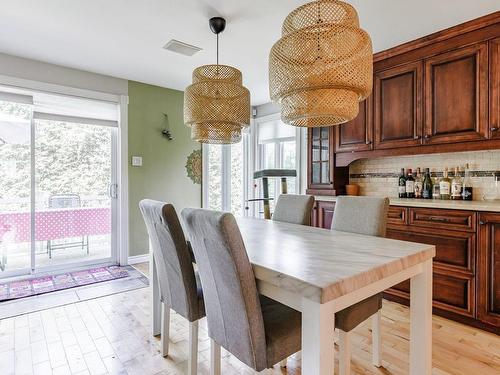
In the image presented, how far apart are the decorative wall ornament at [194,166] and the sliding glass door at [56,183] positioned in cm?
102

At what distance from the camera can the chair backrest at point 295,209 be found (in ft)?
7.93

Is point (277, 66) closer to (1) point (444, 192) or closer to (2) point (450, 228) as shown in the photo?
(2) point (450, 228)

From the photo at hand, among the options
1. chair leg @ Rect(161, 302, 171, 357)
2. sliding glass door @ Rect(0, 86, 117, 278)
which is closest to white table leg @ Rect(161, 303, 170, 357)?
chair leg @ Rect(161, 302, 171, 357)

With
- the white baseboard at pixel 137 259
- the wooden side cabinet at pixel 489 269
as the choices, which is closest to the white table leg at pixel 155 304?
the white baseboard at pixel 137 259

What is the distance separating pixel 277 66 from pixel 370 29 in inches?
63.9

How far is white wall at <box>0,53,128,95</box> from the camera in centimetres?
322

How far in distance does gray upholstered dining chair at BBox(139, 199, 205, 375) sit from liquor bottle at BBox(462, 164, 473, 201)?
98.1 inches

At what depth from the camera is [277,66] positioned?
4.84 ft

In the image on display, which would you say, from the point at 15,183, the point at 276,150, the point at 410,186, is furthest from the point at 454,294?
the point at 15,183

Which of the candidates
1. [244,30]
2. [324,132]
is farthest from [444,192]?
[244,30]

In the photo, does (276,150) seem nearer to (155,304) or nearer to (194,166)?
(194,166)

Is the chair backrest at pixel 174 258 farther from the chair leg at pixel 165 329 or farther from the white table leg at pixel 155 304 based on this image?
the white table leg at pixel 155 304

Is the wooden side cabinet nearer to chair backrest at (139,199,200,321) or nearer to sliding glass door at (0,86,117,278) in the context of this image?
chair backrest at (139,199,200,321)

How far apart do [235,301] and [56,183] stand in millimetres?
3370
